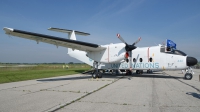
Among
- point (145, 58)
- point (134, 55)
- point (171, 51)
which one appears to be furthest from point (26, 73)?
point (171, 51)

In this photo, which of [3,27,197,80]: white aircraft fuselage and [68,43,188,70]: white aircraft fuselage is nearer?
[3,27,197,80]: white aircraft fuselage

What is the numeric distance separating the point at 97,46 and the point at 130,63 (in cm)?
428

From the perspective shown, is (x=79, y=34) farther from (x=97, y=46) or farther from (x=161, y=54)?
(x=161, y=54)

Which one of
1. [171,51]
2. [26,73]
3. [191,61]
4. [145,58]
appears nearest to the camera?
[191,61]

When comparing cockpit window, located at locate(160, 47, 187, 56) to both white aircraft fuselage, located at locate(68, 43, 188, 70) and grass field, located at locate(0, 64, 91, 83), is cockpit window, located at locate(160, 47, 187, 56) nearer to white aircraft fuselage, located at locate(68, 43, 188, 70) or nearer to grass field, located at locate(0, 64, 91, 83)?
white aircraft fuselage, located at locate(68, 43, 188, 70)

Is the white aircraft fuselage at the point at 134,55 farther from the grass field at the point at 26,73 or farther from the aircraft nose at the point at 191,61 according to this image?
the grass field at the point at 26,73

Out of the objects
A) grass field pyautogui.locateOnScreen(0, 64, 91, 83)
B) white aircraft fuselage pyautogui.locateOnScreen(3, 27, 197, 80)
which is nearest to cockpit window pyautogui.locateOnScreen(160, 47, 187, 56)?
white aircraft fuselage pyautogui.locateOnScreen(3, 27, 197, 80)

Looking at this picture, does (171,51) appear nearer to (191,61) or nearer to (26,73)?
(191,61)

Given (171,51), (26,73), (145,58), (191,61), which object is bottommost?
(26,73)

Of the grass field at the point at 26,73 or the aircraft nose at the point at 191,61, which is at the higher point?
the aircraft nose at the point at 191,61

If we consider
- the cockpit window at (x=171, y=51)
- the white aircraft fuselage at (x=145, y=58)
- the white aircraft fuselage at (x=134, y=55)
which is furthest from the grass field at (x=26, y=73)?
the cockpit window at (x=171, y=51)

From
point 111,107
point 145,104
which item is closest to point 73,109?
A: point 111,107

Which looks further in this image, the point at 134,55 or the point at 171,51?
the point at 134,55

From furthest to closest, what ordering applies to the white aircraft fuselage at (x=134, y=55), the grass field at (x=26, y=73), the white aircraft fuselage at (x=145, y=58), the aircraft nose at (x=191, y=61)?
the grass field at (x=26, y=73), the white aircraft fuselage at (x=145, y=58), the white aircraft fuselage at (x=134, y=55), the aircraft nose at (x=191, y=61)
